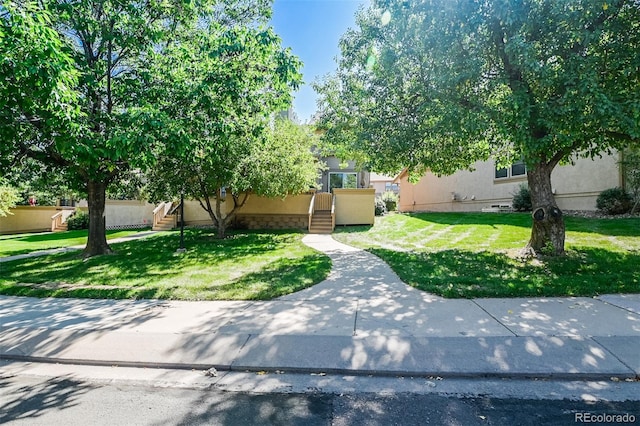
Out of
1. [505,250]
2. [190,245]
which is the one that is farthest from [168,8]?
[505,250]

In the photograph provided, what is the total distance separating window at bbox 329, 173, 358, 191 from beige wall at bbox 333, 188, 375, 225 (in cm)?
453

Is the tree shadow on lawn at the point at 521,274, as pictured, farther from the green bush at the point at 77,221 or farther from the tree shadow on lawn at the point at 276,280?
the green bush at the point at 77,221

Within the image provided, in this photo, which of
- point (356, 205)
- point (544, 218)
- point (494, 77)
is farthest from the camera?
point (356, 205)

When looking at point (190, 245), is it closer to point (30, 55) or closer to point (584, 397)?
point (30, 55)

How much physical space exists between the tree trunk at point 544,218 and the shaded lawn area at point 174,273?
17.2 ft

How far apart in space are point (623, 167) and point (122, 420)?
55.2 ft

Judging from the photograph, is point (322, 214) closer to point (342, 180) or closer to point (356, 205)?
point (356, 205)

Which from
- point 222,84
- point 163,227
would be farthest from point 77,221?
point 222,84

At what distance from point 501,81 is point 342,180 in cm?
1645

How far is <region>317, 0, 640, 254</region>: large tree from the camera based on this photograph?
595cm

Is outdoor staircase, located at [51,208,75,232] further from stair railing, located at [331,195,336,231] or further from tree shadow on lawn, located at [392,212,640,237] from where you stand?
tree shadow on lawn, located at [392,212,640,237]

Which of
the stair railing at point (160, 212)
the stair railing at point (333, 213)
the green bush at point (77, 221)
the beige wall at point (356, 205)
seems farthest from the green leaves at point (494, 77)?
the green bush at point (77, 221)

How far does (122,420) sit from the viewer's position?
2.80m

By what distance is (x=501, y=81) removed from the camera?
6.92m
